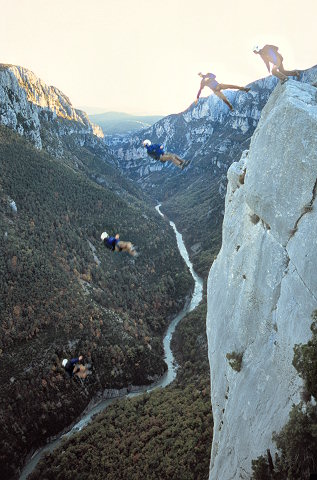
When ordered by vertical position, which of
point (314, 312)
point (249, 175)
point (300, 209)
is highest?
point (249, 175)

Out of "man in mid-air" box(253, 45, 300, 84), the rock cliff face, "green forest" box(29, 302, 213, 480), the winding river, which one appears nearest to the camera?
the rock cliff face

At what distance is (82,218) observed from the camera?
365 feet

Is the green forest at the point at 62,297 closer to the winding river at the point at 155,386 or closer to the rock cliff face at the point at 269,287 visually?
the winding river at the point at 155,386

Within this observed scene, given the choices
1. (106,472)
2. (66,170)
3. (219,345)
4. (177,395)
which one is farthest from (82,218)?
(219,345)

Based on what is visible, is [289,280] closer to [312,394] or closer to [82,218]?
[312,394]

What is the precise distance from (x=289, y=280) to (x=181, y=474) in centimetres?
2993

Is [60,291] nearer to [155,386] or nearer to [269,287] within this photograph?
[155,386]

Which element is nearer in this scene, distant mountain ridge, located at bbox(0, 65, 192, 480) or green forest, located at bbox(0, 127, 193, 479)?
green forest, located at bbox(0, 127, 193, 479)

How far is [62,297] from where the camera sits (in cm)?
7531

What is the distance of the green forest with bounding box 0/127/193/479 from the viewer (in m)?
61.5

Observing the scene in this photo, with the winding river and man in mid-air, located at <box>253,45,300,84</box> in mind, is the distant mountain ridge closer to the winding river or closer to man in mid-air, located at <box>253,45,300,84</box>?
the winding river

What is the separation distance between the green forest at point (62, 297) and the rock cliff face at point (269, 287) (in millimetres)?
50037

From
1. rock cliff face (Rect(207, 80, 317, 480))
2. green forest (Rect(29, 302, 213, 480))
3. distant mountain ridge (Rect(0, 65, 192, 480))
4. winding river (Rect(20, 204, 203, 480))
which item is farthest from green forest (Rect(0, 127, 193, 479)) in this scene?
rock cliff face (Rect(207, 80, 317, 480))

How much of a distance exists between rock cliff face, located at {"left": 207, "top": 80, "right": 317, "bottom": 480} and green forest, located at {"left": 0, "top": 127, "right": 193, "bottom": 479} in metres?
50.0
